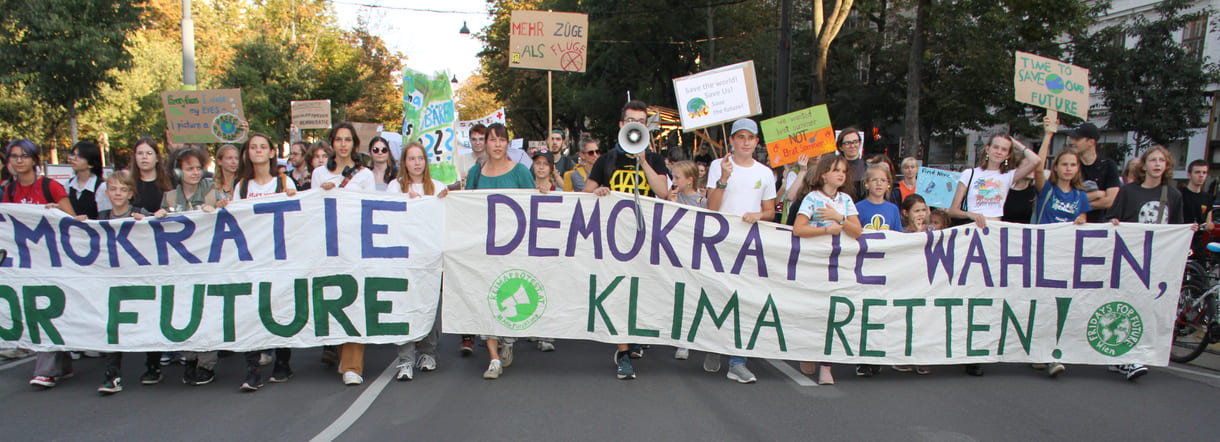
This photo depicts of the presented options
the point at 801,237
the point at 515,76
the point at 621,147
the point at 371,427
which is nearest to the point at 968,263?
the point at 801,237

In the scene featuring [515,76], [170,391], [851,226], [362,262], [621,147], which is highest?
[515,76]

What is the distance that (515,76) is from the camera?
44.2 meters

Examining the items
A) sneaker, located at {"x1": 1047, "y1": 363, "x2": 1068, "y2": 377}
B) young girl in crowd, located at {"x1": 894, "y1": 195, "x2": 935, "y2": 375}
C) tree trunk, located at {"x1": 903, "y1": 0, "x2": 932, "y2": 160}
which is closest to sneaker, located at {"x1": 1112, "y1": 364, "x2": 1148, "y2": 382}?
sneaker, located at {"x1": 1047, "y1": 363, "x2": 1068, "y2": 377}

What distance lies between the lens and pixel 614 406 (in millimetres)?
4570

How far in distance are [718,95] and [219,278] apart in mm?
4426

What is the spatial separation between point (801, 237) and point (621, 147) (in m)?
1.44

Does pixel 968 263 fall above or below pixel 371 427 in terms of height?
above

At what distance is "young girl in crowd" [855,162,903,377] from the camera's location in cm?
539

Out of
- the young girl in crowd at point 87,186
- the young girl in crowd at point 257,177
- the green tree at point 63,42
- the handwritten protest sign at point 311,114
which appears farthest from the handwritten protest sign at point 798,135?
the green tree at point 63,42

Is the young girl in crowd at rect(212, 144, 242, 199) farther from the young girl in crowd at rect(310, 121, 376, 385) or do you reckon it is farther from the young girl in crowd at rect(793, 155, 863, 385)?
the young girl in crowd at rect(793, 155, 863, 385)

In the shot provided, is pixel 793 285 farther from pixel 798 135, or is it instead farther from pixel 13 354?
pixel 13 354

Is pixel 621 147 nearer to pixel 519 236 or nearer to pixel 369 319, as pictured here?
pixel 519 236

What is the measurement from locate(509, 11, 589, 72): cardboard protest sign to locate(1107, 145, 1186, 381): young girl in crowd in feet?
18.7

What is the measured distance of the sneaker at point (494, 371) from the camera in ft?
17.1
